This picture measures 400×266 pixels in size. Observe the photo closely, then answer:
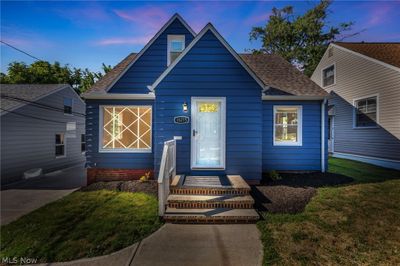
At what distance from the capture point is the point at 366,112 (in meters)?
10.1

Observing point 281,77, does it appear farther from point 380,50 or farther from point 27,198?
point 27,198

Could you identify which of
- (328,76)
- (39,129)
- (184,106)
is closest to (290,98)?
(184,106)

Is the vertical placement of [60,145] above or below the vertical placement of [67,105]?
below

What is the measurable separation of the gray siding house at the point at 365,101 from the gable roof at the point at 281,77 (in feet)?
12.6

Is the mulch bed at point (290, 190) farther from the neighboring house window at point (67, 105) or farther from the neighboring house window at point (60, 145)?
the neighboring house window at point (67, 105)

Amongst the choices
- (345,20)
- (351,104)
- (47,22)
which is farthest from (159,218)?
(345,20)

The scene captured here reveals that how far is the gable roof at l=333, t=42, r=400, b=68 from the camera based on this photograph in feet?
30.9

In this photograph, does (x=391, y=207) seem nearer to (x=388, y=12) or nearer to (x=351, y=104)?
(x=351, y=104)

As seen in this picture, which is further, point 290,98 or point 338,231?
point 290,98

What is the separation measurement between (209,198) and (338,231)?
258 cm

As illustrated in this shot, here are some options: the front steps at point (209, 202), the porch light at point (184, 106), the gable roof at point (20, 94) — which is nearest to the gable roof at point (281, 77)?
the porch light at point (184, 106)

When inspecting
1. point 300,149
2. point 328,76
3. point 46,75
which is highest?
point 46,75

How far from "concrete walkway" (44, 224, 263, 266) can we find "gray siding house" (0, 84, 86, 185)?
9.92 meters

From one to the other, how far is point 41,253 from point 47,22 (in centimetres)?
1009
